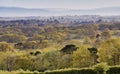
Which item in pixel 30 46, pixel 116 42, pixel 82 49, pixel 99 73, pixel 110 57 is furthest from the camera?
pixel 30 46

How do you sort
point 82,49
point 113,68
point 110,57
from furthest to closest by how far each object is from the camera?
point 82,49, point 110,57, point 113,68

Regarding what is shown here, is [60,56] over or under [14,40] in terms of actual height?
over

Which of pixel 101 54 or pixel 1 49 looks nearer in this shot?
pixel 101 54

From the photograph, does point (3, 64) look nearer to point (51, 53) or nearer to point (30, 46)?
point (51, 53)

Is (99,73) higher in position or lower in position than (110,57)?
higher

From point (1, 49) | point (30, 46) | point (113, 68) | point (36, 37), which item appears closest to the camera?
point (113, 68)

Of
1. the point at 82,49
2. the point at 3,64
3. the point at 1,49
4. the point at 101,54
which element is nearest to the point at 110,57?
the point at 101,54

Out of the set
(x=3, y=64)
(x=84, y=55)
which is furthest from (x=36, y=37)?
(x=84, y=55)

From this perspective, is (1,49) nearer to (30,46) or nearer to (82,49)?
(30,46)

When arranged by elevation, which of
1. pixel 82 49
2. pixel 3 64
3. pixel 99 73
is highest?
pixel 99 73
